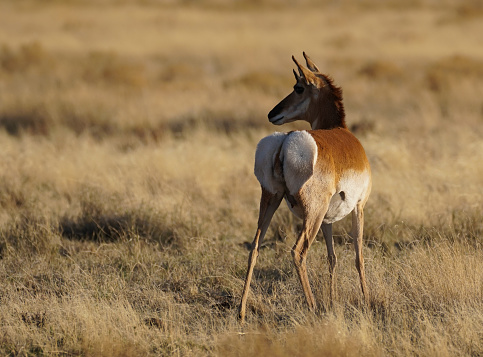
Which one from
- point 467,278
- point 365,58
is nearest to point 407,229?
point 467,278

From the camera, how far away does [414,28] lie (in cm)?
3919

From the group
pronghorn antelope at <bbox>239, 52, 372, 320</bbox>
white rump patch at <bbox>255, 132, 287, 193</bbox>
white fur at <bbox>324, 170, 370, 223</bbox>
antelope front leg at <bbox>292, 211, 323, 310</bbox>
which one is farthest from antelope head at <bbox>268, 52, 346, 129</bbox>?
antelope front leg at <bbox>292, 211, 323, 310</bbox>

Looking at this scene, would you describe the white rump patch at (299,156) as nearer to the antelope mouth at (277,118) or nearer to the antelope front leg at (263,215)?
the antelope front leg at (263,215)

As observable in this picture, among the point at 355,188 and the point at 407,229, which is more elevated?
the point at 355,188

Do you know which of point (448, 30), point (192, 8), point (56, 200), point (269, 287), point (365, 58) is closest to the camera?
point (269, 287)

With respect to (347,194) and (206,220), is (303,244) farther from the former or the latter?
(206,220)

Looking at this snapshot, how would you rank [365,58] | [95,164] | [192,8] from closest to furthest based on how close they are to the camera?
[95,164] → [365,58] → [192,8]

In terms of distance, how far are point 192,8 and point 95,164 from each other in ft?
135

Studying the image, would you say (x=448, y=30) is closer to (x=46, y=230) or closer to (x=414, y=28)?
(x=414, y=28)

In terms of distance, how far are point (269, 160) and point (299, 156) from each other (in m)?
0.25

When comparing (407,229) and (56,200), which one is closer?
(407,229)

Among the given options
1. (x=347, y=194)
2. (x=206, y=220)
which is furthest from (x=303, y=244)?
(x=206, y=220)

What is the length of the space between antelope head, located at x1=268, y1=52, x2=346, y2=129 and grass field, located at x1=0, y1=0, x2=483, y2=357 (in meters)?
1.42

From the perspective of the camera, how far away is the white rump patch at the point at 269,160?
5.24 metres
